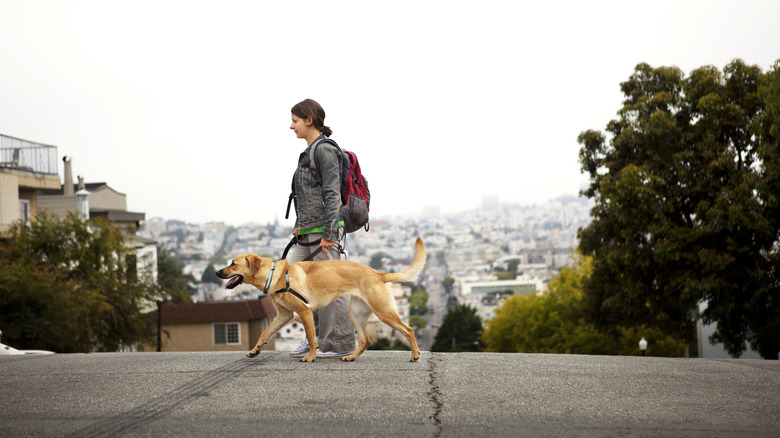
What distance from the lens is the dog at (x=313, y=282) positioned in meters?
6.79

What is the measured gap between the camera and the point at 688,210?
75.2 feet

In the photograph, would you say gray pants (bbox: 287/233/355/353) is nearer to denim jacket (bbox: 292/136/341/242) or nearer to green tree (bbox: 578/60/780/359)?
denim jacket (bbox: 292/136/341/242)

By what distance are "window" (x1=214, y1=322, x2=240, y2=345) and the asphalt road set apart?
3814cm

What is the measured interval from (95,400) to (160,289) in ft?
94.6

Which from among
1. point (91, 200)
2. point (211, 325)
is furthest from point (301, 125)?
point (91, 200)

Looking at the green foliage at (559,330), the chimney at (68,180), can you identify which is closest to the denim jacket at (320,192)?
the green foliage at (559,330)

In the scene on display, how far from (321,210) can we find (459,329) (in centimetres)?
7601

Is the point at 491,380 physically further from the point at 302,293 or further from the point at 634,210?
the point at 634,210

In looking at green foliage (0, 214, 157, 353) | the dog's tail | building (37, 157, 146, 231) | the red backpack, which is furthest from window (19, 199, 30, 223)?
the dog's tail

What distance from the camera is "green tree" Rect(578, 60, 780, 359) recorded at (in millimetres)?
20719

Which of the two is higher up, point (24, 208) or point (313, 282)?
point (24, 208)

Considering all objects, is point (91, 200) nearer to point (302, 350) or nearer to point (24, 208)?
point (24, 208)

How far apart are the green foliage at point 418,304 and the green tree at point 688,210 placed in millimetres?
139709

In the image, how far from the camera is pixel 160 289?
109 ft
